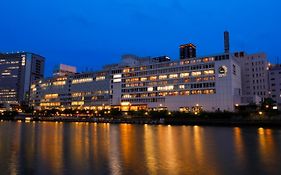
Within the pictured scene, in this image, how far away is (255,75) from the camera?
174 metres

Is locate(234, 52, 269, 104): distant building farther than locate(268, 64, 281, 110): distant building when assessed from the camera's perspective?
Yes

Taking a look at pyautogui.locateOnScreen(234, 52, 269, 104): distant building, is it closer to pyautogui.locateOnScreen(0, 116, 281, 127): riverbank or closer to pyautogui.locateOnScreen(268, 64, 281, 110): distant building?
pyautogui.locateOnScreen(268, 64, 281, 110): distant building

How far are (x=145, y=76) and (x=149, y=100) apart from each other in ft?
51.2

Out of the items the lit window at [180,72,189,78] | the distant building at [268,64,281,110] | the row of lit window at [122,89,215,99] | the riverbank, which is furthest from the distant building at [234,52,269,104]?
the riverbank

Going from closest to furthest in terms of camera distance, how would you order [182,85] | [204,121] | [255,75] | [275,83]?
[204,121]
[182,85]
[275,83]
[255,75]

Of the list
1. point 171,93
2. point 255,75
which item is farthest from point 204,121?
point 255,75

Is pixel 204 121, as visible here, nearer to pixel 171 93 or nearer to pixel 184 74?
pixel 171 93

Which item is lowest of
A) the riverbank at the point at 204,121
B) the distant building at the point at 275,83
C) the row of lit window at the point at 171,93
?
the riverbank at the point at 204,121

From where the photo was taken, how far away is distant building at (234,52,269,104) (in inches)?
6738

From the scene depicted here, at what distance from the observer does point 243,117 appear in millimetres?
123000

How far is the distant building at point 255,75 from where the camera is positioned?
171150 mm

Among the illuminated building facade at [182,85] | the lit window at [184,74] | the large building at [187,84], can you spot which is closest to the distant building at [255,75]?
the large building at [187,84]

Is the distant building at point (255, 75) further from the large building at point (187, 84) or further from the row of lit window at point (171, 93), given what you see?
the row of lit window at point (171, 93)

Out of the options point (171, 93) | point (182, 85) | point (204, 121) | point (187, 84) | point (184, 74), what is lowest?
point (204, 121)
